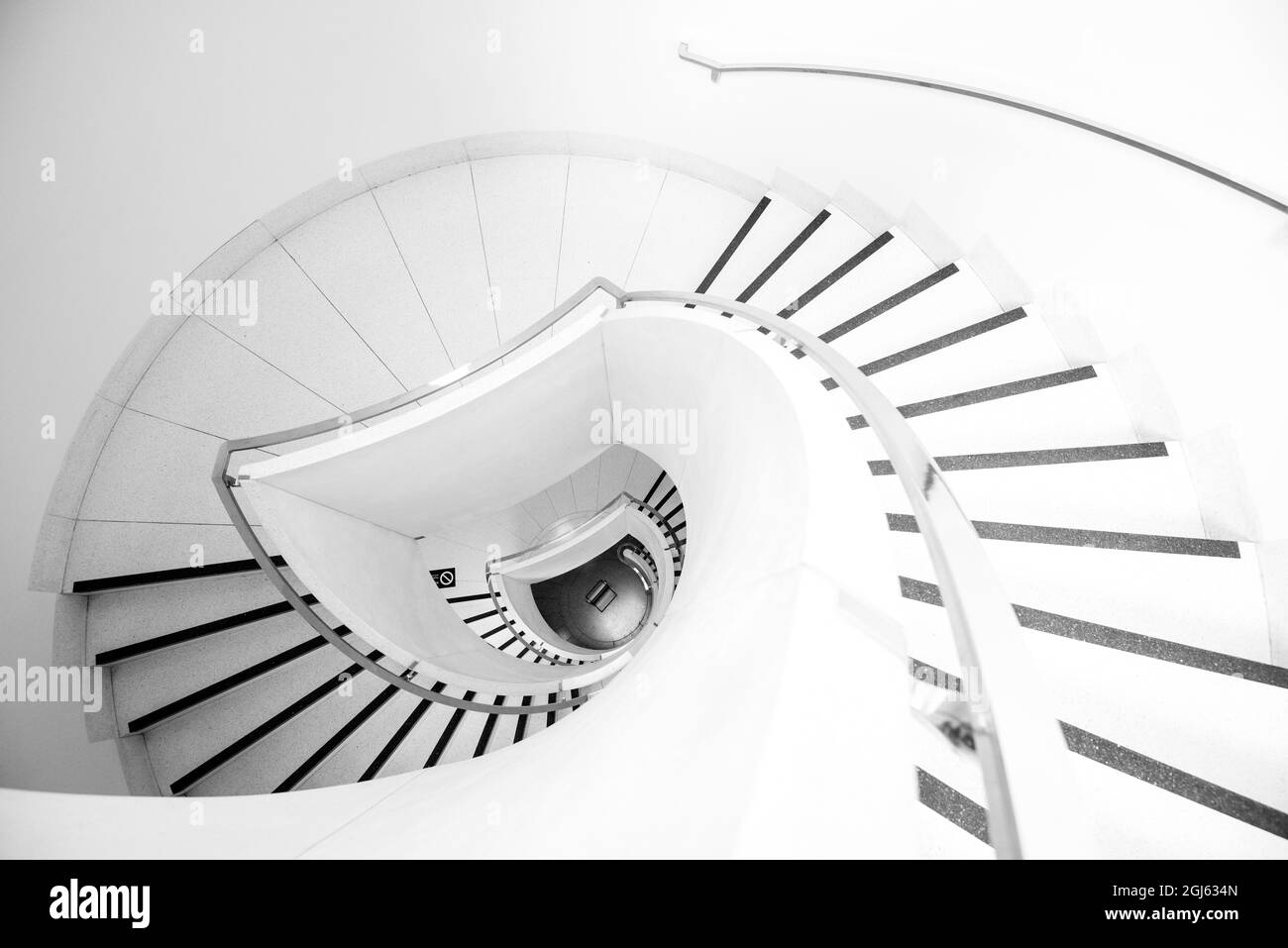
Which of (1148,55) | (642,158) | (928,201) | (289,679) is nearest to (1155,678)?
(1148,55)

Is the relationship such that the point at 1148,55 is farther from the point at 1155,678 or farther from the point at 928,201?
the point at 1155,678

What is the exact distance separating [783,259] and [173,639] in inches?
196

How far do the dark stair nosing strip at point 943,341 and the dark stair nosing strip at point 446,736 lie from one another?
365 cm

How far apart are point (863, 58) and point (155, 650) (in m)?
6.08

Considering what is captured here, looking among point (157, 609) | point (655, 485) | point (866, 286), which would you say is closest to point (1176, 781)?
point (866, 286)

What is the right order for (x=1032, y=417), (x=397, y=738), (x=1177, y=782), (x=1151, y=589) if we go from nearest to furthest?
(x=1177, y=782) → (x=1151, y=589) → (x=1032, y=417) → (x=397, y=738)

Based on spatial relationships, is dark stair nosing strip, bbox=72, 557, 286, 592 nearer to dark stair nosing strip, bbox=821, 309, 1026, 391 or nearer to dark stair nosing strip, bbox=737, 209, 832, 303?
dark stair nosing strip, bbox=737, 209, 832, 303

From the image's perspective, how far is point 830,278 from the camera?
10.9ft

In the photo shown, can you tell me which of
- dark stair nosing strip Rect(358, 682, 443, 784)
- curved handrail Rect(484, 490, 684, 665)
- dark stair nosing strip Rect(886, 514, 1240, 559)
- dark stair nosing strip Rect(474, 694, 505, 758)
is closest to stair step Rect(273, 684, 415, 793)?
dark stair nosing strip Rect(358, 682, 443, 784)

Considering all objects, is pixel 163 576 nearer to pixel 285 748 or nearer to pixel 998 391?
pixel 285 748

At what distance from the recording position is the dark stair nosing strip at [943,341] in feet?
8.50

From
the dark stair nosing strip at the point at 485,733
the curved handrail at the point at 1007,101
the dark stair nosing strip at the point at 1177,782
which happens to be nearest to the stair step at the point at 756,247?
the curved handrail at the point at 1007,101

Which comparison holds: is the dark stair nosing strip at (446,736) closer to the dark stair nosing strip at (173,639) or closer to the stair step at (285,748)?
the stair step at (285,748)

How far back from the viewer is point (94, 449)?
3482 mm
